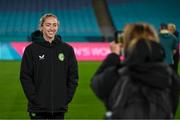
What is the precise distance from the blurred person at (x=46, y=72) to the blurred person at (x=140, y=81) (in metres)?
1.75

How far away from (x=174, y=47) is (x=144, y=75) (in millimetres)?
6740

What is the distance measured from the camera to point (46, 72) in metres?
4.93

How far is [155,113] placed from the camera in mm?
3139

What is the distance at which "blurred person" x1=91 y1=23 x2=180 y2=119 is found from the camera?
311cm

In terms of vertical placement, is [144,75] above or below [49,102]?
above

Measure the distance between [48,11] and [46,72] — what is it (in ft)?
96.8

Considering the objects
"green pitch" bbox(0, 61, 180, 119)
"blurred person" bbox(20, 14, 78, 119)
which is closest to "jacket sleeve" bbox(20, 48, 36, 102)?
"blurred person" bbox(20, 14, 78, 119)

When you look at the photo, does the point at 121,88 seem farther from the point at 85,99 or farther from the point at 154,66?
the point at 85,99

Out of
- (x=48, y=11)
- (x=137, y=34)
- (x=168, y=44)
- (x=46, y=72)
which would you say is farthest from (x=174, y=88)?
(x=48, y=11)

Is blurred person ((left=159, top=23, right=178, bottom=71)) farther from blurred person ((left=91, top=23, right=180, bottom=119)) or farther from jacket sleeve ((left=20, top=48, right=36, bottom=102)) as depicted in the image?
blurred person ((left=91, top=23, right=180, bottom=119))

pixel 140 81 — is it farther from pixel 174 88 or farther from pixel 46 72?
pixel 46 72

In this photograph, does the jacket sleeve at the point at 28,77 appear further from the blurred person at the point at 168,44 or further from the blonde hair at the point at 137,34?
the blurred person at the point at 168,44

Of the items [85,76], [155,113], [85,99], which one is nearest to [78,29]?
[85,76]

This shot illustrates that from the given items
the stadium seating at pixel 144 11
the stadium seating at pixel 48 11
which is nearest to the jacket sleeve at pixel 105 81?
the stadium seating at pixel 48 11
